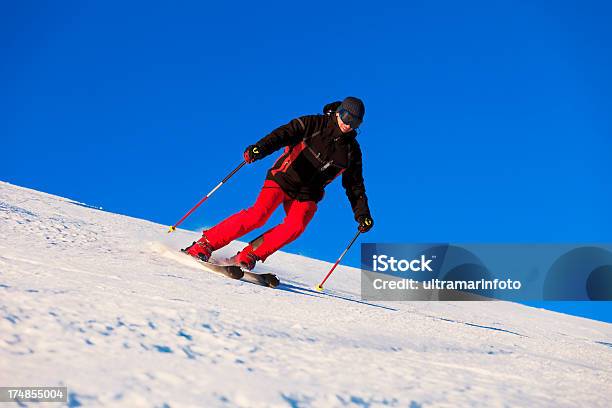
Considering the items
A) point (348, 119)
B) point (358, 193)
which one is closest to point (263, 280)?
point (358, 193)

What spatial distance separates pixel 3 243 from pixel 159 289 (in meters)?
1.54

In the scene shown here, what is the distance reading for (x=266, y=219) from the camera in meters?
5.27

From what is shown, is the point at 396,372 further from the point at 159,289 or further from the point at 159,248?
the point at 159,248

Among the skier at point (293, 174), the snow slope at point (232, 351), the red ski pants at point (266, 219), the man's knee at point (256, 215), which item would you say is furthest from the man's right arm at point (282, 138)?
the snow slope at point (232, 351)

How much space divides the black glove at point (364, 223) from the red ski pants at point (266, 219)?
545 mm

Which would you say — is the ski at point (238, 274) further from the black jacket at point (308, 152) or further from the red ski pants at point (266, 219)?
the black jacket at point (308, 152)

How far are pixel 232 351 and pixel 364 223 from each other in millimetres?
3739

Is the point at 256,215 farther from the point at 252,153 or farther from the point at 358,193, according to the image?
the point at 358,193

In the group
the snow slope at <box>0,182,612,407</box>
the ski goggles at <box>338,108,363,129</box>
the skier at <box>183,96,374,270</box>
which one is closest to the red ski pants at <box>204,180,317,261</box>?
the skier at <box>183,96,374,270</box>

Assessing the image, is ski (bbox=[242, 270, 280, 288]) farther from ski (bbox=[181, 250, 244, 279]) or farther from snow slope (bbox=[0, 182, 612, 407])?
snow slope (bbox=[0, 182, 612, 407])

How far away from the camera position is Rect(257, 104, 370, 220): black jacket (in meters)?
5.29

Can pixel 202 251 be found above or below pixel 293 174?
below

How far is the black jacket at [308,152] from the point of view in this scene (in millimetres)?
5293

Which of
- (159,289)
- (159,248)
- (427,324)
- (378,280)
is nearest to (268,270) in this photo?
(159,248)
